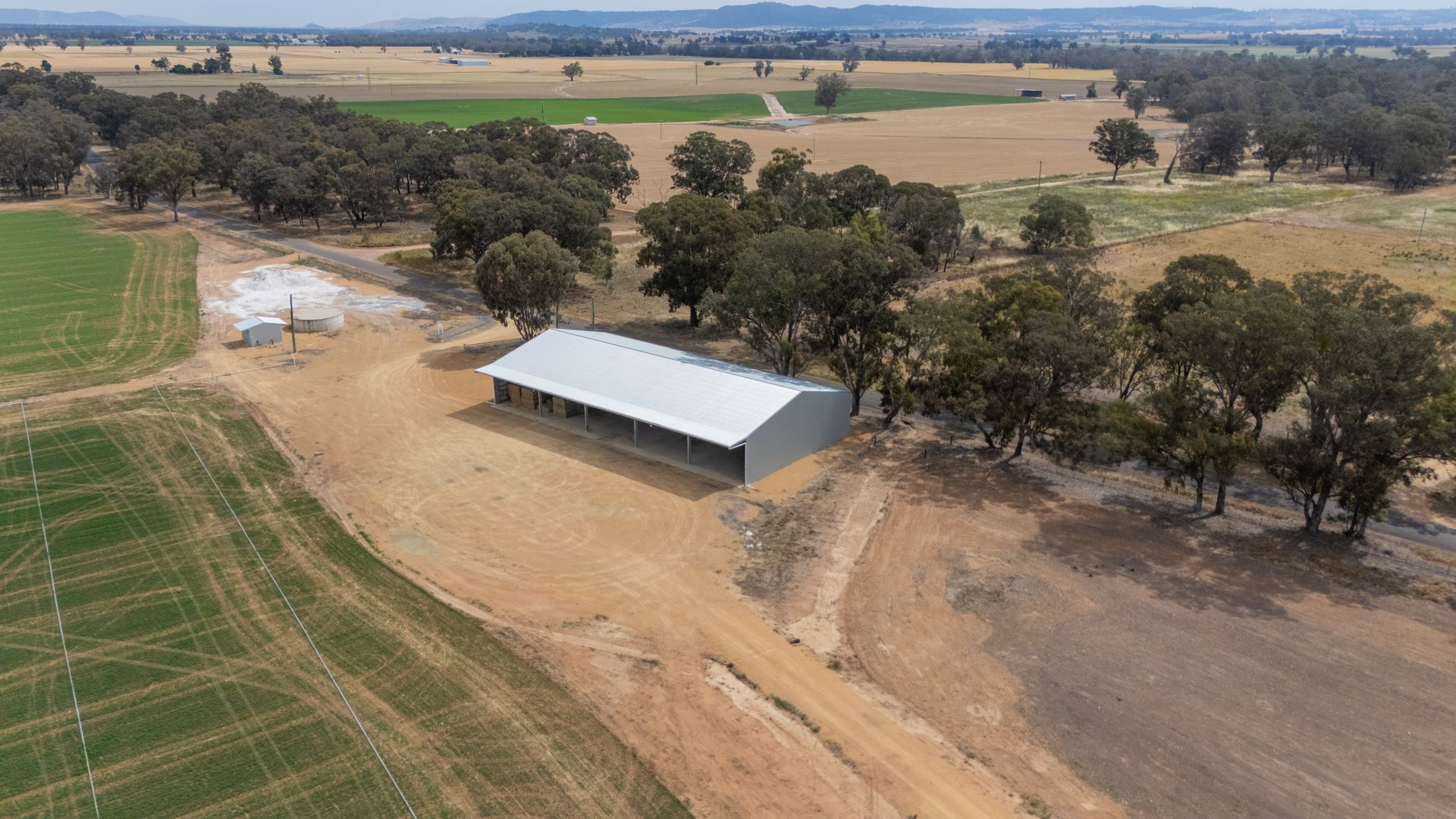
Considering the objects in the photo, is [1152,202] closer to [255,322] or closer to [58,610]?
[255,322]

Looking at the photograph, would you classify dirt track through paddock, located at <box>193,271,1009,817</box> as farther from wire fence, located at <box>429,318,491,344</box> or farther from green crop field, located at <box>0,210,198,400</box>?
green crop field, located at <box>0,210,198,400</box>

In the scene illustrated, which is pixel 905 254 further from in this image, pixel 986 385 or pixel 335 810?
pixel 335 810

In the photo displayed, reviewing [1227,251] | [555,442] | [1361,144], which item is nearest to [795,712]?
[555,442]

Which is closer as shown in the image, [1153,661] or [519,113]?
[1153,661]

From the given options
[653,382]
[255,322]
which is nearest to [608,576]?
[653,382]

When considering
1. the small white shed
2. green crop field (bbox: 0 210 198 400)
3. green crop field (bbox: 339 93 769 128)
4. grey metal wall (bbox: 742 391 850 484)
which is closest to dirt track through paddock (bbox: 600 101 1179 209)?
green crop field (bbox: 339 93 769 128)

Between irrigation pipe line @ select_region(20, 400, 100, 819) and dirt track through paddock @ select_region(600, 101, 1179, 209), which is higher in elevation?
dirt track through paddock @ select_region(600, 101, 1179, 209)
